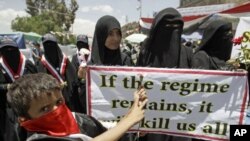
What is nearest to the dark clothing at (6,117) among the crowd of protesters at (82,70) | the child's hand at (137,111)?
the crowd of protesters at (82,70)

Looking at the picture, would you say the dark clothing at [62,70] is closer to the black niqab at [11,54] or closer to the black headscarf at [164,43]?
the black niqab at [11,54]

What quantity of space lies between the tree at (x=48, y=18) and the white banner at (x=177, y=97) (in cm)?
5691

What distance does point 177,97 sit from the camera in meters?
2.90

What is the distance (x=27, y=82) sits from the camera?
6.36 ft

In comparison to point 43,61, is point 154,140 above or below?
below

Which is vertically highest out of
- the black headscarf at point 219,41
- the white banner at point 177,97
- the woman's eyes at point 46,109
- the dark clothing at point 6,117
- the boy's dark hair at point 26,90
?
→ the black headscarf at point 219,41

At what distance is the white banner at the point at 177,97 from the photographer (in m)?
2.85

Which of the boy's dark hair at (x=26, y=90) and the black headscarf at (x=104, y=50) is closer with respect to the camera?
the boy's dark hair at (x=26, y=90)

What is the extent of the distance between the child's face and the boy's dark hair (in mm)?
17

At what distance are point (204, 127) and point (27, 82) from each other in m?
1.49

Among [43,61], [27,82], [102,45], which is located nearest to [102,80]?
[102,45]

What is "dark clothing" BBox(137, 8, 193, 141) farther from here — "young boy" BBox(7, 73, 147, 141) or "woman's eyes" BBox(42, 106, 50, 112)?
"woman's eyes" BBox(42, 106, 50, 112)

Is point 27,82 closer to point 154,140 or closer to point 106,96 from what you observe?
point 106,96

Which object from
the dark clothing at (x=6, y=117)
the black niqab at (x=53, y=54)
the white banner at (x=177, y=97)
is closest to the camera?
the white banner at (x=177, y=97)
